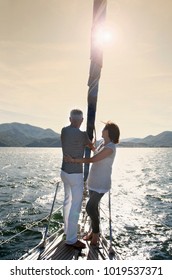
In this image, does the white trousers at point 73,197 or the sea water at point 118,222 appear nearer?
the white trousers at point 73,197

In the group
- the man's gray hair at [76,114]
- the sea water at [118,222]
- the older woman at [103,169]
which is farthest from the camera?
the sea water at [118,222]

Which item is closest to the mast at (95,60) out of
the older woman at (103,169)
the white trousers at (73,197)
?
the older woman at (103,169)

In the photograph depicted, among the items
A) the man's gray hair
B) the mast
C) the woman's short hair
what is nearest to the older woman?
the woman's short hair

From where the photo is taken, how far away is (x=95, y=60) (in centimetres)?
687

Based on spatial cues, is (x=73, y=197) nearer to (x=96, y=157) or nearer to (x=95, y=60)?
(x=96, y=157)

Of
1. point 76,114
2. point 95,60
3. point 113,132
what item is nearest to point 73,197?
point 113,132

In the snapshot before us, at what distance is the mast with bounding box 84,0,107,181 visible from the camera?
644cm

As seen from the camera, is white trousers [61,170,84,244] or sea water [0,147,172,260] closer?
white trousers [61,170,84,244]

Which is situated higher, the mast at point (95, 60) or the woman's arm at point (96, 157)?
the mast at point (95, 60)

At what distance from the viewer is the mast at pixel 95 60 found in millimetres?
6438

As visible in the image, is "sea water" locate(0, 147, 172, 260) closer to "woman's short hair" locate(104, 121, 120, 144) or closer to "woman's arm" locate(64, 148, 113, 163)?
"woman's arm" locate(64, 148, 113, 163)

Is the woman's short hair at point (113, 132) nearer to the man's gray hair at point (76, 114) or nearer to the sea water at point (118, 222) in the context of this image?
the man's gray hair at point (76, 114)

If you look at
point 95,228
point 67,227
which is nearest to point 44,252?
point 67,227
